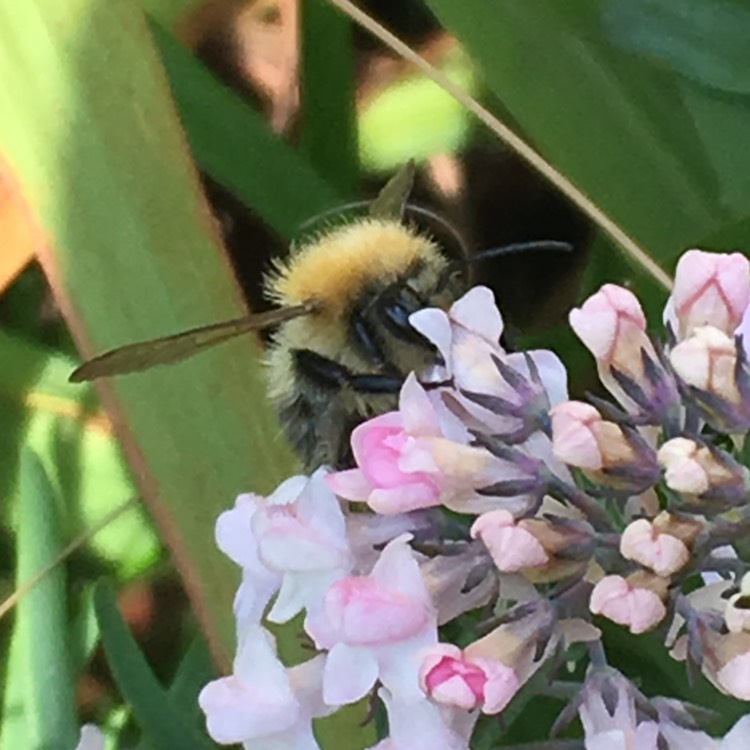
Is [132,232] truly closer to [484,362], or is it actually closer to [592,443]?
[484,362]

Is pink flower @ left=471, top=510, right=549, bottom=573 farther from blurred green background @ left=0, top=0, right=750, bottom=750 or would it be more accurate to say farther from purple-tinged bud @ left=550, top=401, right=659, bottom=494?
blurred green background @ left=0, top=0, right=750, bottom=750

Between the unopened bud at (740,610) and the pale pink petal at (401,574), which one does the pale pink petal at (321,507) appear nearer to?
the pale pink petal at (401,574)

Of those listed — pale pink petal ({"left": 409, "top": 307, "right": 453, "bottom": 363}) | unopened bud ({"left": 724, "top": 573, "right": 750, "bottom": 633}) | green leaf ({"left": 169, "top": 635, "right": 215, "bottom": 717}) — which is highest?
pale pink petal ({"left": 409, "top": 307, "right": 453, "bottom": 363})

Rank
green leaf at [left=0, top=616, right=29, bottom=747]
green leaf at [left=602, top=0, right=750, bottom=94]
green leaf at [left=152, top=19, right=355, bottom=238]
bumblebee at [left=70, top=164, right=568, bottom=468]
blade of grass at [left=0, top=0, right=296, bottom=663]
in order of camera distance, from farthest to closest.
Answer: green leaf at [left=152, top=19, right=355, bottom=238], green leaf at [left=0, top=616, right=29, bottom=747], blade of grass at [left=0, top=0, right=296, bottom=663], green leaf at [left=602, top=0, right=750, bottom=94], bumblebee at [left=70, top=164, right=568, bottom=468]

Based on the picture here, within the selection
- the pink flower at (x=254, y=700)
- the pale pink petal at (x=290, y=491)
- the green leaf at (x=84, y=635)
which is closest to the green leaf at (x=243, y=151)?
the green leaf at (x=84, y=635)

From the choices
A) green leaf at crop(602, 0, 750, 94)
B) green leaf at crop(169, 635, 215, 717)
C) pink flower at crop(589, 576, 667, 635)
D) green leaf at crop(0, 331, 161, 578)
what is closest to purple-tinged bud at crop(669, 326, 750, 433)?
pink flower at crop(589, 576, 667, 635)

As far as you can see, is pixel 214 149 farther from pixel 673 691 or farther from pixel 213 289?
pixel 673 691
